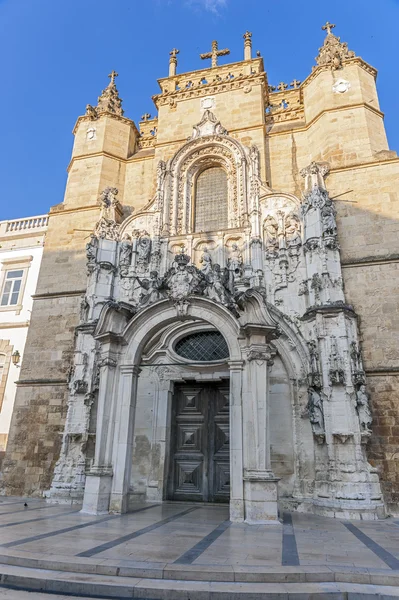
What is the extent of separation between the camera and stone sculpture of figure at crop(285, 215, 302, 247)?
12.8 m

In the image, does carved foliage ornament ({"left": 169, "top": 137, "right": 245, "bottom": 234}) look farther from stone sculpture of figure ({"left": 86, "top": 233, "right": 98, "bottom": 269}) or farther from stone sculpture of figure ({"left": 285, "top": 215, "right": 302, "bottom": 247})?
stone sculpture of figure ({"left": 86, "top": 233, "right": 98, "bottom": 269})

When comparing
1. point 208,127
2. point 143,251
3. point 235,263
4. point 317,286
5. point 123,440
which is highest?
point 208,127

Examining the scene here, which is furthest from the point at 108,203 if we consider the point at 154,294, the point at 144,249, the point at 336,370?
the point at 336,370

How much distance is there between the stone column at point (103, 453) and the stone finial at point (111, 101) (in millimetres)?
12328

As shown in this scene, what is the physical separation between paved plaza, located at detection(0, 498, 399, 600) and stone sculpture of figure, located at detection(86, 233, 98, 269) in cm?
763

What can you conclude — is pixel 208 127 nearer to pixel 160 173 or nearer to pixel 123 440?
pixel 160 173

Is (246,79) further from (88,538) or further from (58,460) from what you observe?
(88,538)

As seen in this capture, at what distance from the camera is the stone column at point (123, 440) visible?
28.9ft

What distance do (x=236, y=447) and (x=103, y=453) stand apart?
2.91 m

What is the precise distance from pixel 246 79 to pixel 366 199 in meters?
7.59

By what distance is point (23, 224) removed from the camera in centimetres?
1864

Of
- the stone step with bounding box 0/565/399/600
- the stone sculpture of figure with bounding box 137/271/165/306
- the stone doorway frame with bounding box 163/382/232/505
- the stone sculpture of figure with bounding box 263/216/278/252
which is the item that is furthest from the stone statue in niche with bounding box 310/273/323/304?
the stone step with bounding box 0/565/399/600

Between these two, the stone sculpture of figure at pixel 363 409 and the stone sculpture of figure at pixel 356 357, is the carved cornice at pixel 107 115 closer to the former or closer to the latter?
the stone sculpture of figure at pixel 356 357

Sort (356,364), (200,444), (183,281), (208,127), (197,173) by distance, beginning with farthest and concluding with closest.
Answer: (197,173), (208,127), (200,444), (356,364), (183,281)
